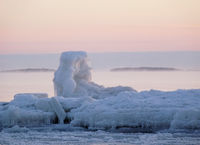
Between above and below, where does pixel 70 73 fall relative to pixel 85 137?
above

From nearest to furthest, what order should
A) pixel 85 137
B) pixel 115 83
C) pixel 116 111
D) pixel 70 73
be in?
pixel 85 137, pixel 116 111, pixel 70 73, pixel 115 83

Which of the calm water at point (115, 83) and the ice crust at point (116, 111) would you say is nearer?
the ice crust at point (116, 111)

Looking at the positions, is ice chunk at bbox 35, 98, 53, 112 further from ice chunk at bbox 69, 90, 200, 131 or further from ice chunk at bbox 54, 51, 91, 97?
ice chunk at bbox 54, 51, 91, 97

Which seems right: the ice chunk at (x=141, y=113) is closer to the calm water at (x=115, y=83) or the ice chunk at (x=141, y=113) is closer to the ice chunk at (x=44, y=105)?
the ice chunk at (x=44, y=105)

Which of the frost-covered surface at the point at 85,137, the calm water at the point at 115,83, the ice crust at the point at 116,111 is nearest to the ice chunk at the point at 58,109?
the ice crust at the point at 116,111

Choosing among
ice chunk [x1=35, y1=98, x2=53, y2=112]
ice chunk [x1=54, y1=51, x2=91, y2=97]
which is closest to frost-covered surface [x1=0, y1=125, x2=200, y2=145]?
ice chunk [x1=35, y1=98, x2=53, y2=112]

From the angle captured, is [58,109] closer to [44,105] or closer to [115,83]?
[44,105]

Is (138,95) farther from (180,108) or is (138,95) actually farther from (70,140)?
(70,140)

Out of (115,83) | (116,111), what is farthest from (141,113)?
(115,83)

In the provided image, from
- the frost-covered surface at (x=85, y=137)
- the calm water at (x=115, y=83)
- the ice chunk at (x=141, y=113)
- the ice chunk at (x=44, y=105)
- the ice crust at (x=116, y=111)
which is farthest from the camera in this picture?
the calm water at (x=115, y=83)

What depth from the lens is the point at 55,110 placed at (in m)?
21.9

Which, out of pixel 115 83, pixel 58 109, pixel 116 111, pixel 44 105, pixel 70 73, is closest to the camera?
pixel 116 111

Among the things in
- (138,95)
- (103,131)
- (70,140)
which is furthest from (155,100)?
(70,140)

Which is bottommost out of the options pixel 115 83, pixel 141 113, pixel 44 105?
pixel 141 113
